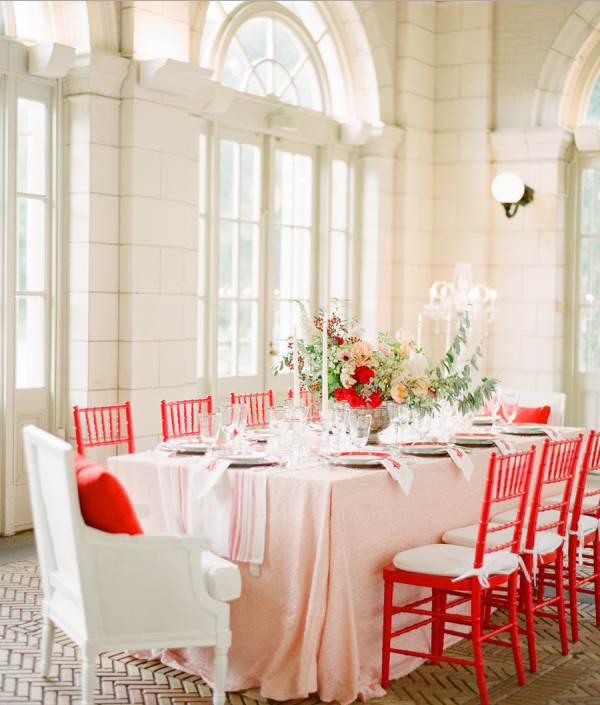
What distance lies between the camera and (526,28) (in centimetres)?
898

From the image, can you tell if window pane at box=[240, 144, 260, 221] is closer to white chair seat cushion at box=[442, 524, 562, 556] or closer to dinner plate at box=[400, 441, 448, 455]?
dinner plate at box=[400, 441, 448, 455]

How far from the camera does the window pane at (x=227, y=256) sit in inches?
307

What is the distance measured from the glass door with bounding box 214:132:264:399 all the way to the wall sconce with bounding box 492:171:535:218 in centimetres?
207

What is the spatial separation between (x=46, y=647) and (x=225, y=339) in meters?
3.90

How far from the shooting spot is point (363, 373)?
4.71 meters

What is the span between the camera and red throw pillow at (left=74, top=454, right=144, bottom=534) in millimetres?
3600

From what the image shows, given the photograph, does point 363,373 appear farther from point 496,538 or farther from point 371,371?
point 496,538

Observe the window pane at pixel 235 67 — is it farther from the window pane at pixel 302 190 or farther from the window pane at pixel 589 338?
the window pane at pixel 589 338

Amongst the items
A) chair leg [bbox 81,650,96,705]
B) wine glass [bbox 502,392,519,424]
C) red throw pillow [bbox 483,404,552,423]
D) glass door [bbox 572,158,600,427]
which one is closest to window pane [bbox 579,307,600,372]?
glass door [bbox 572,158,600,427]

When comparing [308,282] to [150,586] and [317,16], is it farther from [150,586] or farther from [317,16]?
[150,586]

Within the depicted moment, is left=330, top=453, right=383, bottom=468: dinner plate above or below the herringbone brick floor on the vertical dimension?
above

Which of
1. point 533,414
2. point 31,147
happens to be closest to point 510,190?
point 533,414

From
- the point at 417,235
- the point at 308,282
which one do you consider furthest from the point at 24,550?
the point at 417,235

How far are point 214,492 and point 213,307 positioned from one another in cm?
350
